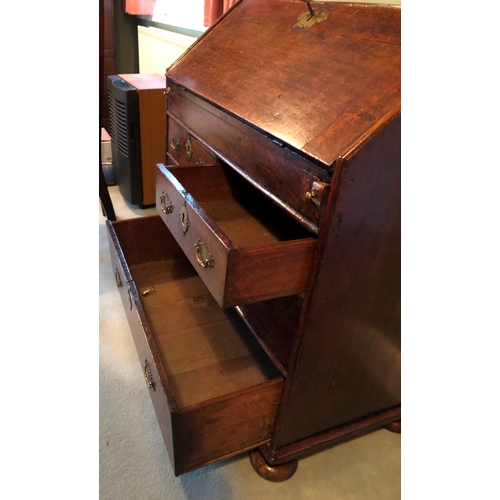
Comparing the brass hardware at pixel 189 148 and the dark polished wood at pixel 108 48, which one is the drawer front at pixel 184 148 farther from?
the dark polished wood at pixel 108 48

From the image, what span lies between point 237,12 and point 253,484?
1.27m

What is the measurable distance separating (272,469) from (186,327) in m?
0.42

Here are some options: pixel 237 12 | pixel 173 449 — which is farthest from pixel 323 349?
pixel 237 12

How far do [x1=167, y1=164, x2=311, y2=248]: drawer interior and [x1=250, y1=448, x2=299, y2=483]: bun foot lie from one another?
0.53 meters

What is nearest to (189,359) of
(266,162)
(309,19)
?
(266,162)

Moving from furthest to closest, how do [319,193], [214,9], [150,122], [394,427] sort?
[150,122] < [214,9] < [394,427] < [319,193]

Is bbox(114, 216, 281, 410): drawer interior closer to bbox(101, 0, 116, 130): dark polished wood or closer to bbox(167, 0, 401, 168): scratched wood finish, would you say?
bbox(167, 0, 401, 168): scratched wood finish

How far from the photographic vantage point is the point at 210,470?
104 cm

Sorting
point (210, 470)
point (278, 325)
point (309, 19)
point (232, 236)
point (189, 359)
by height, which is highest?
point (309, 19)

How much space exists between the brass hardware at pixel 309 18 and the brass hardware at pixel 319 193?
47 cm

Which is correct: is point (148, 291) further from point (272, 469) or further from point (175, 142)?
point (272, 469)

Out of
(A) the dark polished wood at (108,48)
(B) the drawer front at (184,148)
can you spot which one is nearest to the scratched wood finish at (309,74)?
(B) the drawer front at (184,148)

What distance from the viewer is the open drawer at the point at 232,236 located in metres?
0.69

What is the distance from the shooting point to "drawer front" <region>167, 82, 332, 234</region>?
2.23 feet
